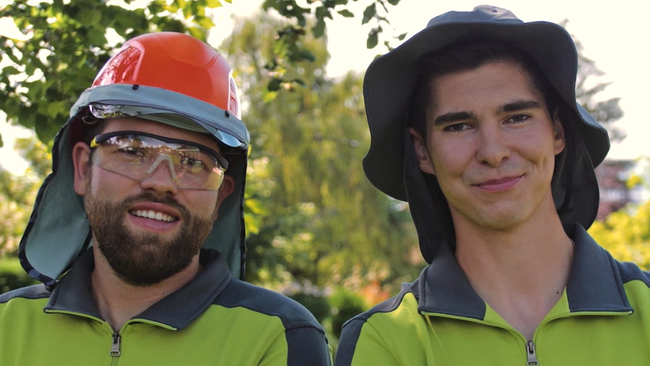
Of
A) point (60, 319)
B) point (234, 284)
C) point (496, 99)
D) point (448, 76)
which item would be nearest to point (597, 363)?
point (496, 99)

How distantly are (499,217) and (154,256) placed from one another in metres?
1.26

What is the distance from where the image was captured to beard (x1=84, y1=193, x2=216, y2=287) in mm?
2838

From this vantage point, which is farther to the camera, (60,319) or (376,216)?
(376,216)

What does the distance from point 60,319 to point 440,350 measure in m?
1.42

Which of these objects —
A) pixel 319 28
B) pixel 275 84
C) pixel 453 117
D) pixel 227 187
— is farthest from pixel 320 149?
pixel 453 117

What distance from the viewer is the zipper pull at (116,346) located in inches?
107

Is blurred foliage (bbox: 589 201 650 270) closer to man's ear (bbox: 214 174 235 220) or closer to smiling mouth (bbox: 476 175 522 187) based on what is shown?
man's ear (bbox: 214 174 235 220)

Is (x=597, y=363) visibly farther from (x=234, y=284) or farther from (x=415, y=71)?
(x=234, y=284)

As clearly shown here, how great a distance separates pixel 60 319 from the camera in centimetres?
287

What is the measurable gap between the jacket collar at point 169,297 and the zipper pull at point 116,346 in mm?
94

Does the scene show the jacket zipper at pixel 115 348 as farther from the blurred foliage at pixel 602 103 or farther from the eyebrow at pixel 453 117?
the blurred foliage at pixel 602 103

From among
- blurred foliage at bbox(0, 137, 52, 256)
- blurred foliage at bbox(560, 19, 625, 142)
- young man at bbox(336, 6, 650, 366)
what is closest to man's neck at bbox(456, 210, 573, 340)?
young man at bbox(336, 6, 650, 366)

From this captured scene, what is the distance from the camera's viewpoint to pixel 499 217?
2547 millimetres

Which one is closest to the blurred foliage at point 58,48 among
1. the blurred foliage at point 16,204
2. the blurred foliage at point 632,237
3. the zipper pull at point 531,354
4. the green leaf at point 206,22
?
the green leaf at point 206,22
